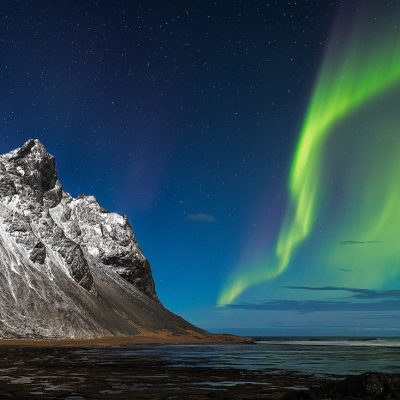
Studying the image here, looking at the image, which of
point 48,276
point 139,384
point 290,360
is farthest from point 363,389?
point 48,276

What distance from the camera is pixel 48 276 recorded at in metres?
128

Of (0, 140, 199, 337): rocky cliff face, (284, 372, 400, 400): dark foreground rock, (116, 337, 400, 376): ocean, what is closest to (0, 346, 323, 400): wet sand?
(284, 372, 400, 400): dark foreground rock

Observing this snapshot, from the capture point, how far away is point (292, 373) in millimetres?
40750

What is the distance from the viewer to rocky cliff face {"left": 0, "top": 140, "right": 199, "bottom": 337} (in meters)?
111

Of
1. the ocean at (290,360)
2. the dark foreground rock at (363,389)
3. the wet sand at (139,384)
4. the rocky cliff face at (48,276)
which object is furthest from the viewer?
the rocky cliff face at (48,276)

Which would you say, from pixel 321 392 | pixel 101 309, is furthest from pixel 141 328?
pixel 321 392

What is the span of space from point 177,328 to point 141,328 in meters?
31.9

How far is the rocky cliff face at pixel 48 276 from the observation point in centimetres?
11100

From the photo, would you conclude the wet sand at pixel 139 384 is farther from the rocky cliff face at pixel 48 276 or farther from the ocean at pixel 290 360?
the rocky cliff face at pixel 48 276

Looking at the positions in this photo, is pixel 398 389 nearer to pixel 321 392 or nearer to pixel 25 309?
pixel 321 392

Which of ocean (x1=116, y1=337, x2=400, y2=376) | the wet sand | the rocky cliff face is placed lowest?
the wet sand

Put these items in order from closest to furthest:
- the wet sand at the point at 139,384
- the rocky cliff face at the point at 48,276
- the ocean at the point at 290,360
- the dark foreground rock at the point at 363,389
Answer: the dark foreground rock at the point at 363,389 < the wet sand at the point at 139,384 < the ocean at the point at 290,360 < the rocky cliff face at the point at 48,276

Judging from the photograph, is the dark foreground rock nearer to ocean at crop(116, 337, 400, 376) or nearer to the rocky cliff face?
ocean at crop(116, 337, 400, 376)

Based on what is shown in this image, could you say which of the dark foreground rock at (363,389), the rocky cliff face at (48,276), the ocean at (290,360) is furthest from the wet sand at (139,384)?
the rocky cliff face at (48,276)
